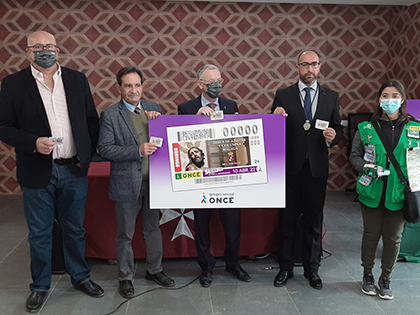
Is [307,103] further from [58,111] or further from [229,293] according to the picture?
[58,111]

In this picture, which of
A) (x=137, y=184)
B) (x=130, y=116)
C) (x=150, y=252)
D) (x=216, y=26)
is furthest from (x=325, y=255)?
(x=216, y=26)

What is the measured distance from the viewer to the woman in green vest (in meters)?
2.41

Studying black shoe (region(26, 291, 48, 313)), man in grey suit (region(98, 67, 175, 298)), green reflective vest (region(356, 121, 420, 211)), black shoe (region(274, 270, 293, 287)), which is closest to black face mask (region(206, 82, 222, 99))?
man in grey suit (region(98, 67, 175, 298))

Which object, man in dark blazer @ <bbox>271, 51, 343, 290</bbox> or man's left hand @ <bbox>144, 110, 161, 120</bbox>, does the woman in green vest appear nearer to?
man in dark blazer @ <bbox>271, 51, 343, 290</bbox>

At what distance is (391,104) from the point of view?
240 centimetres

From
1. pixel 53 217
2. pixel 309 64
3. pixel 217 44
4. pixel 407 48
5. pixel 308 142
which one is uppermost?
pixel 217 44

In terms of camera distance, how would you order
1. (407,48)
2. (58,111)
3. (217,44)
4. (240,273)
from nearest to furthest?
(58,111)
(240,273)
(407,48)
(217,44)

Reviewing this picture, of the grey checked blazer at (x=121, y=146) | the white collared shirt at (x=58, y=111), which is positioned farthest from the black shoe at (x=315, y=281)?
the white collared shirt at (x=58, y=111)

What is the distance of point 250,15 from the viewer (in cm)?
516

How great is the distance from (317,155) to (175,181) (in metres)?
0.99

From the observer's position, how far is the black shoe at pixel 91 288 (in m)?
2.58

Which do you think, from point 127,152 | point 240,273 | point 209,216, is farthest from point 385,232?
point 127,152

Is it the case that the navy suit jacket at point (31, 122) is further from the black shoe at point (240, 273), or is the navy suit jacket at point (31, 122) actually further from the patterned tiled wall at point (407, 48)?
the patterned tiled wall at point (407, 48)

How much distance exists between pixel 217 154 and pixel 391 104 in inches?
46.6
